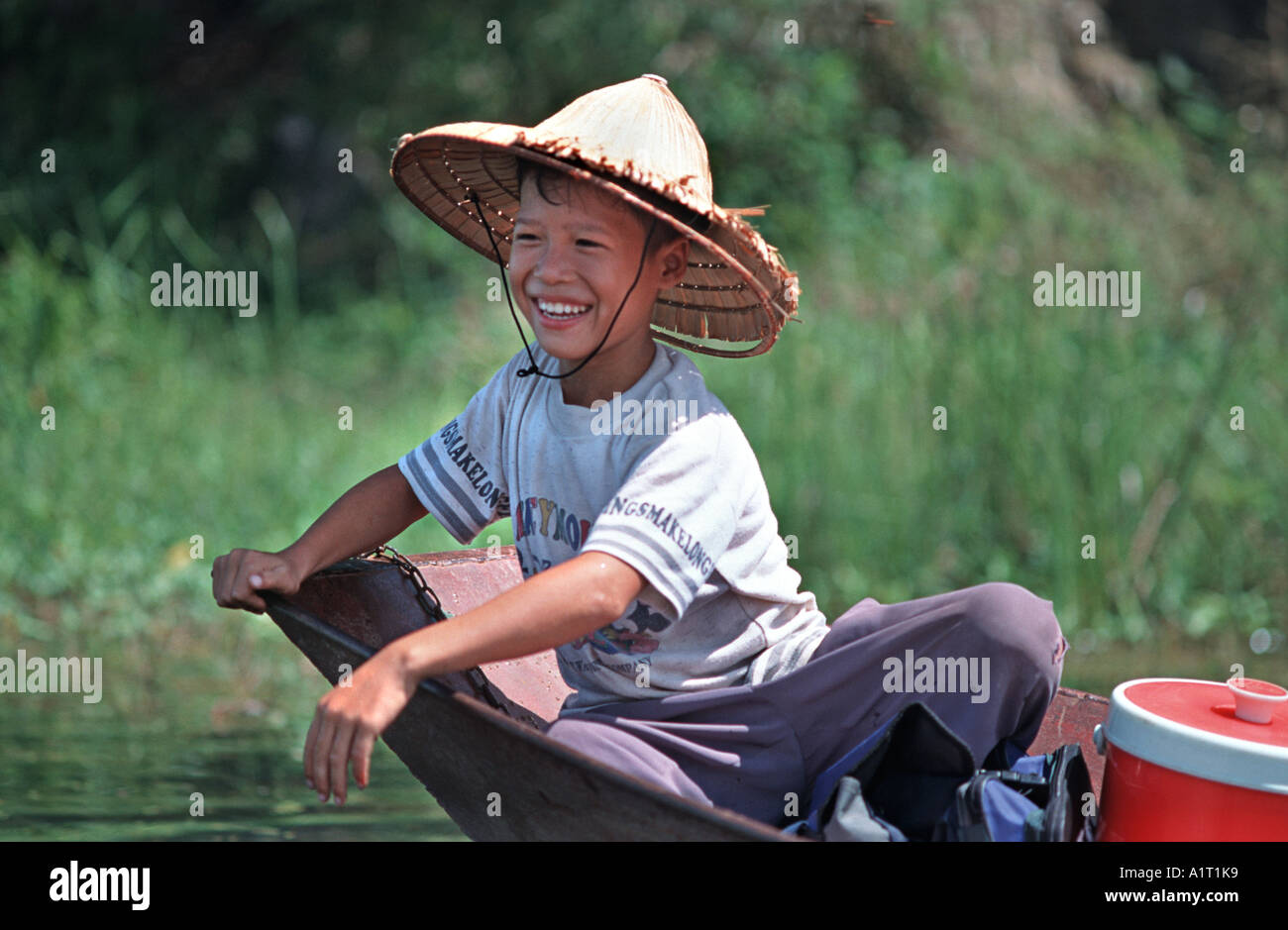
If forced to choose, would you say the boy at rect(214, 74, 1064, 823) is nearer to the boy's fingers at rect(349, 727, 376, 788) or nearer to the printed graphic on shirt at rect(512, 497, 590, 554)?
the printed graphic on shirt at rect(512, 497, 590, 554)

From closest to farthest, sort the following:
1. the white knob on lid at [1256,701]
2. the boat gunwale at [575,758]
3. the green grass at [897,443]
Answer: the boat gunwale at [575,758], the white knob on lid at [1256,701], the green grass at [897,443]

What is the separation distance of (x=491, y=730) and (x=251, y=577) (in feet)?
2.11

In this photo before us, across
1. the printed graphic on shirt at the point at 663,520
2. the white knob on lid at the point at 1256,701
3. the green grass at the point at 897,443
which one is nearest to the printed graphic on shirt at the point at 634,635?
the printed graphic on shirt at the point at 663,520

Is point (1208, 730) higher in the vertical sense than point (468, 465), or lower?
lower

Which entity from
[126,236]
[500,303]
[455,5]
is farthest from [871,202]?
[126,236]

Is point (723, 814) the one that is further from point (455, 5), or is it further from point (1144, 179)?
point (455, 5)

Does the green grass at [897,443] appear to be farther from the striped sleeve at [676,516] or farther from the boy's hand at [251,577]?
the striped sleeve at [676,516]

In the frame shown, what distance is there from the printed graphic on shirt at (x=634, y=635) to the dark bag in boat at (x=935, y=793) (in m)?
0.37

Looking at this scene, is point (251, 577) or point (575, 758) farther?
point (251, 577)

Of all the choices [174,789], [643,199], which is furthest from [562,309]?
[174,789]

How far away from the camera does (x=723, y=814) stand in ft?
5.56

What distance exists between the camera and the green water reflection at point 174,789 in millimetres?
3293

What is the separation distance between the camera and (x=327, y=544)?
250cm

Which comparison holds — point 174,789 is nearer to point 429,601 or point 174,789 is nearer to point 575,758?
point 429,601
